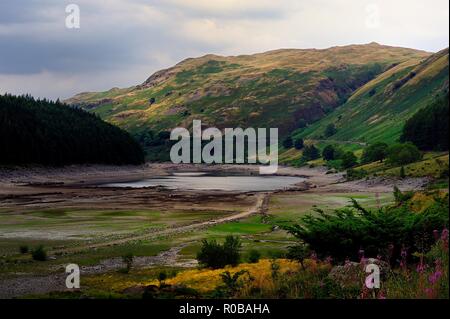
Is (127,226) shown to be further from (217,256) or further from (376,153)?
(376,153)

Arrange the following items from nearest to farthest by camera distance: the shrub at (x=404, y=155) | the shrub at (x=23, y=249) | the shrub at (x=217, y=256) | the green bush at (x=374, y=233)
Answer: the green bush at (x=374, y=233)
the shrub at (x=217, y=256)
the shrub at (x=23, y=249)
the shrub at (x=404, y=155)

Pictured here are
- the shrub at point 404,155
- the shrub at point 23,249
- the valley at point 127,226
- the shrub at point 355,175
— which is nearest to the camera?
the valley at point 127,226

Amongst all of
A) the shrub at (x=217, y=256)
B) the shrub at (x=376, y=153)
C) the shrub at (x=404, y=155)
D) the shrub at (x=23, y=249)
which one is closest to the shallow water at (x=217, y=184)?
the shrub at (x=376, y=153)

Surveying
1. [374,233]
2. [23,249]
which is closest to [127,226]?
[23,249]

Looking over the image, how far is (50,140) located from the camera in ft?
521

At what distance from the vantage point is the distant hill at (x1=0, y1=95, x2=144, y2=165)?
471 ft

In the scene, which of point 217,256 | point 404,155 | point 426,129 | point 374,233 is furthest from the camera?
point 426,129

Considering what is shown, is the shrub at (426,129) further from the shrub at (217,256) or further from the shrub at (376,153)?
the shrub at (217,256)

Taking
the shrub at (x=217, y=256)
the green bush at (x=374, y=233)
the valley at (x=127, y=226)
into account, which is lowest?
the valley at (x=127, y=226)

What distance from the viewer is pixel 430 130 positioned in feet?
475

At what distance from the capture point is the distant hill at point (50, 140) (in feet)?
471
